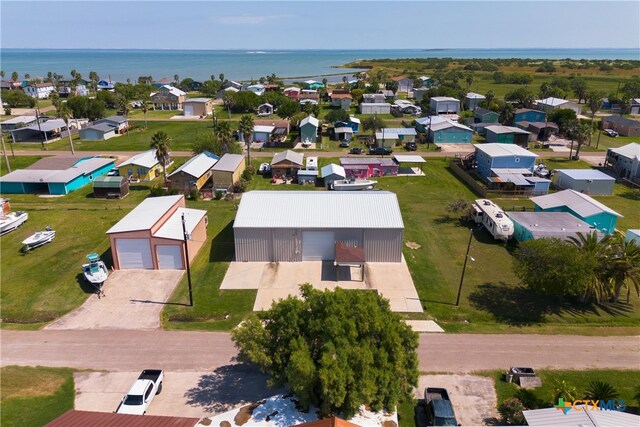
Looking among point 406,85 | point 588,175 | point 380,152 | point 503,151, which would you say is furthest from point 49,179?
point 406,85

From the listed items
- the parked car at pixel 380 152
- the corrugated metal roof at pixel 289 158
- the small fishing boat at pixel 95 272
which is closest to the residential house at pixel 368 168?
the corrugated metal roof at pixel 289 158

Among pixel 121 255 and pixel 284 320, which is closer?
pixel 284 320

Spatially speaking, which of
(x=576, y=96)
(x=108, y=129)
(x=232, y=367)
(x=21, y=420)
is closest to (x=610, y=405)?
(x=232, y=367)

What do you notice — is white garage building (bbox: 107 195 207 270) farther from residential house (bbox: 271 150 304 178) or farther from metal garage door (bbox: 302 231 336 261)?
residential house (bbox: 271 150 304 178)

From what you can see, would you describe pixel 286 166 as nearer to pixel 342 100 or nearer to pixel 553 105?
pixel 342 100

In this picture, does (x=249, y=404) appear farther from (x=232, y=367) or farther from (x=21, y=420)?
(x=21, y=420)

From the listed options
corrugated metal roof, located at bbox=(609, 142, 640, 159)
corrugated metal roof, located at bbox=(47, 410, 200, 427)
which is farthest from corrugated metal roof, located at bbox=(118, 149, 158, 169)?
corrugated metal roof, located at bbox=(609, 142, 640, 159)
